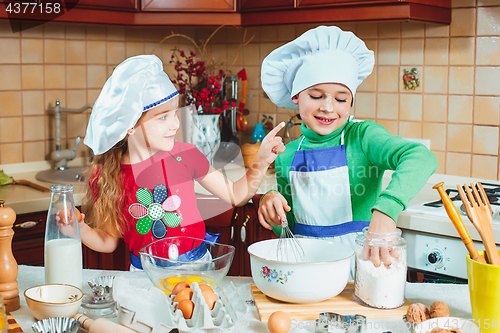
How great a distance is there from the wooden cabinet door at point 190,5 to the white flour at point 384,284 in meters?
1.46

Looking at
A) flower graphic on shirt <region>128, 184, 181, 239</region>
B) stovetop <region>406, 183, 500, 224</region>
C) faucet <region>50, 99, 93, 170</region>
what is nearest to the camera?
flower graphic on shirt <region>128, 184, 181, 239</region>

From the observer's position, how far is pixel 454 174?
1.88m

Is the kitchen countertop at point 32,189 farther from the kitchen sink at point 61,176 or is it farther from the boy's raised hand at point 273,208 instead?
the boy's raised hand at point 273,208

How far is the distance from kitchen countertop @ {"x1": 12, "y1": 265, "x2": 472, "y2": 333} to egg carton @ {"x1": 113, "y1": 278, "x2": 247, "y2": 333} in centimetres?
3

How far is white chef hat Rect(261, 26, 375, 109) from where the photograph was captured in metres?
1.11

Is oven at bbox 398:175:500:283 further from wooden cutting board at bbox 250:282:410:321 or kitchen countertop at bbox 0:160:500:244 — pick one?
wooden cutting board at bbox 250:282:410:321

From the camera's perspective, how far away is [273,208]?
Answer: 3.42 ft

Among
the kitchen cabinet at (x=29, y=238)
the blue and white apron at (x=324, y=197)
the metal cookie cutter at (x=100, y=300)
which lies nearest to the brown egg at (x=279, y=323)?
the metal cookie cutter at (x=100, y=300)

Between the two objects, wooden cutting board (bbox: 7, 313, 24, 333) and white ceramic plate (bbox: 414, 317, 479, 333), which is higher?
white ceramic plate (bbox: 414, 317, 479, 333)

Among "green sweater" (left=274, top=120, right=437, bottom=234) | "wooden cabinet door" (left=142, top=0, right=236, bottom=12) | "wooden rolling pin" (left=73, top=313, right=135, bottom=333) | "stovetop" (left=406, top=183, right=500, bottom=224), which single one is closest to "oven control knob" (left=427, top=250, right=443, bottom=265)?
"stovetop" (left=406, top=183, right=500, bottom=224)

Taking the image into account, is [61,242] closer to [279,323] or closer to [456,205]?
[279,323]

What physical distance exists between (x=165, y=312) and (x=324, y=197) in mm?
580

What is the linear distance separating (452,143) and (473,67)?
0.95 feet

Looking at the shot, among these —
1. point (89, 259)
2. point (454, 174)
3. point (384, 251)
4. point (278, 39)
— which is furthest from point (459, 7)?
point (89, 259)
